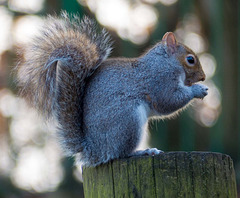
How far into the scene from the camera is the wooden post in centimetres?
190

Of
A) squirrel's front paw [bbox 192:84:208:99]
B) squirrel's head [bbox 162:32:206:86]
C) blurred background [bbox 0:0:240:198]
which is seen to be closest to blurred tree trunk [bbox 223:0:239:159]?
blurred background [bbox 0:0:240:198]

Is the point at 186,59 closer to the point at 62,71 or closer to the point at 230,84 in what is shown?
the point at 62,71

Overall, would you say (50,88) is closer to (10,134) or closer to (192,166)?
(192,166)

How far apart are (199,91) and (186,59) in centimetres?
26

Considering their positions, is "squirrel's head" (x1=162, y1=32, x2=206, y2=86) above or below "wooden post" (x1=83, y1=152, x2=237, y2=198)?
above

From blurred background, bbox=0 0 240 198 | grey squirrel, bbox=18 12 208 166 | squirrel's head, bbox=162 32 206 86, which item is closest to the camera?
grey squirrel, bbox=18 12 208 166

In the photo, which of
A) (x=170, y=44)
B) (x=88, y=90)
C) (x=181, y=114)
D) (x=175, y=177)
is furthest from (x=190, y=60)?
(x=181, y=114)

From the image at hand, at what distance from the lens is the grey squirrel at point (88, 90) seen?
2.47 meters

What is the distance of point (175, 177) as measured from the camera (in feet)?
6.25

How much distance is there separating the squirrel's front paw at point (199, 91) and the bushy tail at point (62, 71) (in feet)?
1.94

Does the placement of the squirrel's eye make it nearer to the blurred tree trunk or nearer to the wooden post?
the wooden post

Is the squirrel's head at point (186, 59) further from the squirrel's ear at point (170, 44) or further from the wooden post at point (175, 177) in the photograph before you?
the wooden post at point (175, 177)

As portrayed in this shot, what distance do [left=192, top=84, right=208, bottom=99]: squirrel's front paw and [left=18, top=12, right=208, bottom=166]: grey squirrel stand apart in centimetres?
21

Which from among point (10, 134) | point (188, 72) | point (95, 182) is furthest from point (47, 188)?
point (95, 182)
